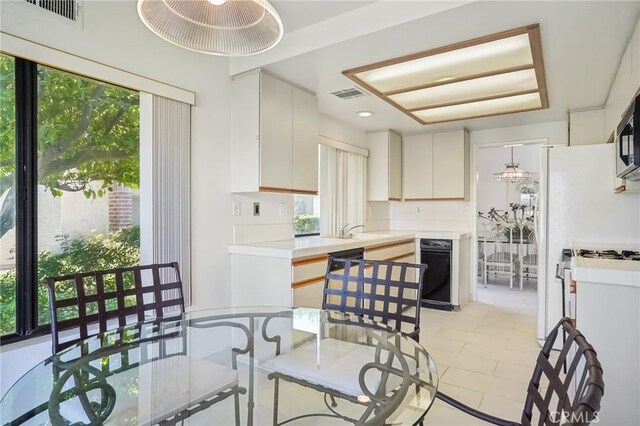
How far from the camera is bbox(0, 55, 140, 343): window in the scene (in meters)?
1.84

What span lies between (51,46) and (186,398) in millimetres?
1878

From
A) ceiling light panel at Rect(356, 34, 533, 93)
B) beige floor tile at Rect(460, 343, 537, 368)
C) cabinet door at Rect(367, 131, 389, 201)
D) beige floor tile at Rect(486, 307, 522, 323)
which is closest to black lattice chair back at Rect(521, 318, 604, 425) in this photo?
ceiling light panel at Rect(356, 34, 533, 93)

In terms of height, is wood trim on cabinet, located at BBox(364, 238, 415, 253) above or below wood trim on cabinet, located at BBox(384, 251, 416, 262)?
above

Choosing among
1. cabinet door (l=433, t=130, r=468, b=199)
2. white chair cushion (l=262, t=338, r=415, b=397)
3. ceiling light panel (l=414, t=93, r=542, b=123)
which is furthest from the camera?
cabinet door (l=433, t=130, r=468, b=199)

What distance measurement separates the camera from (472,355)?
2936 millimetres

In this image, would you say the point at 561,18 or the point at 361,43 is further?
the point at 361,43

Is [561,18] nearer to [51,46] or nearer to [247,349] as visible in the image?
[247,349]

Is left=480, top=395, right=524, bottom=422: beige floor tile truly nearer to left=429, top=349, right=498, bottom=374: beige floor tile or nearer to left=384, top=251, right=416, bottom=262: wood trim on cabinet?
left=429, top=349, right=498, bottom=374: beige floor tile

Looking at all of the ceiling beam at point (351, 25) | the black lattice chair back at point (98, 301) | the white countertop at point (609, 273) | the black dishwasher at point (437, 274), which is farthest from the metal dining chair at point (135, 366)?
the black dishwasher at point (437, 274)

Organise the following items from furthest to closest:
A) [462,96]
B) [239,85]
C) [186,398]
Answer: [462,96], [239,85], [186,398]

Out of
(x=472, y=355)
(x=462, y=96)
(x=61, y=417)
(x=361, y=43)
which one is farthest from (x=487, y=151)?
(x=61, y=417)

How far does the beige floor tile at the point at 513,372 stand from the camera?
101 inches

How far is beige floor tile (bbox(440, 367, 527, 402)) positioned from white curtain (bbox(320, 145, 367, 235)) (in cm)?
200

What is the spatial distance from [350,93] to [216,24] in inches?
75.8
